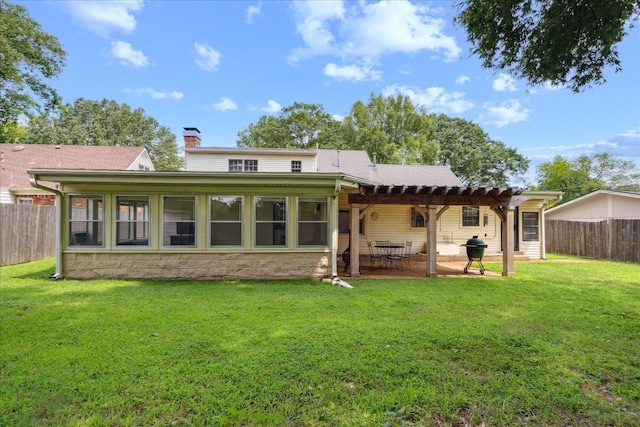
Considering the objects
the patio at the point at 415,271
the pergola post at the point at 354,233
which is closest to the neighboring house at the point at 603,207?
the patio at the point at 415,271

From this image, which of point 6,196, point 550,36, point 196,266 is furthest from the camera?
point 6,196

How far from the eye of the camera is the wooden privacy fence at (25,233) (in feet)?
31.1

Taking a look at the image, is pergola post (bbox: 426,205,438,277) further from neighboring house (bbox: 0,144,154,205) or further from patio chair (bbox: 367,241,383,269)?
neighboring house (bbox: 0,144,154,205)

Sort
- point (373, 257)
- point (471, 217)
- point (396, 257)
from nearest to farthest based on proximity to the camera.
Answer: point (373, 257)
point (396, 257)
point (471, 217)

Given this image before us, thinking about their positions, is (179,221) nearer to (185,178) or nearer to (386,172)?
(185,178)

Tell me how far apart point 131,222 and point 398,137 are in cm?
2481

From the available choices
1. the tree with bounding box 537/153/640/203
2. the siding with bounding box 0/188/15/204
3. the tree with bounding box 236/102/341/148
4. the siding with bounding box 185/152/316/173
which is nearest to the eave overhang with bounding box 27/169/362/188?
the siding with bounding box 185/152/316/173

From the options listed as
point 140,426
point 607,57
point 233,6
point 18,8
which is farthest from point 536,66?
point 18,8

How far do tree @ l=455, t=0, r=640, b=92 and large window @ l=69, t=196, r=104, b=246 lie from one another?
8.60 meters

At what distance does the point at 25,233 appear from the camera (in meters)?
10.2

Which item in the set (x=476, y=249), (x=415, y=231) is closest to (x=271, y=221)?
(x=476, y=249)

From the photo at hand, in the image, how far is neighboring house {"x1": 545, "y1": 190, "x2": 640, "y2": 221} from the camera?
572 inches

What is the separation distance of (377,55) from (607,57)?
16.7 m

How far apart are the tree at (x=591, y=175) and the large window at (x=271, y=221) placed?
34.7 meters
